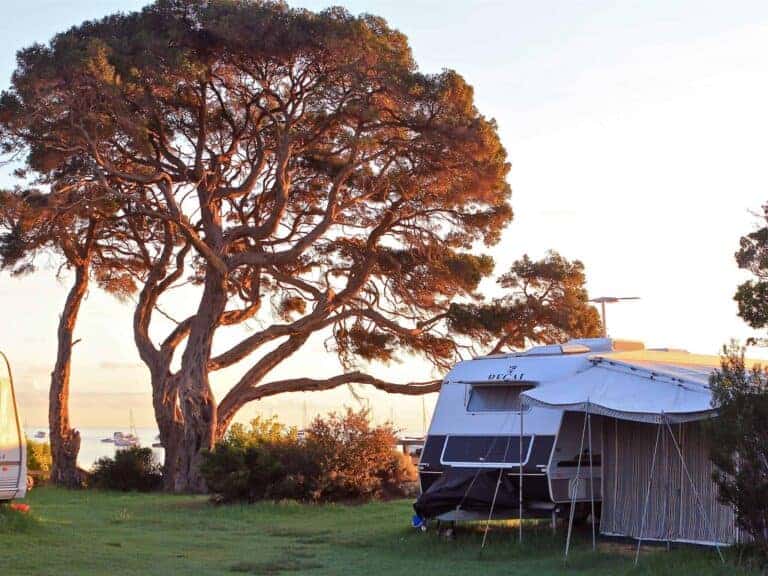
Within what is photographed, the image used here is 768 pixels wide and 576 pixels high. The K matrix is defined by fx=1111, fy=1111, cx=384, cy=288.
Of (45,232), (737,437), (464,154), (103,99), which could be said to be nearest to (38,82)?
(103,99)

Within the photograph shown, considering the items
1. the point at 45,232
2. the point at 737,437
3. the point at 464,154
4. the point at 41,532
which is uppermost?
the point at 464,154

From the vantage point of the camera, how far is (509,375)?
17.0m

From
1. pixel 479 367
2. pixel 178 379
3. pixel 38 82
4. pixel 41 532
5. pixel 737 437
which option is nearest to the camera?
pixel 737 437

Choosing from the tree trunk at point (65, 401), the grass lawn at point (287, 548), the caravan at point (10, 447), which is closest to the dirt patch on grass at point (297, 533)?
the grass lawn at point (287, 548)

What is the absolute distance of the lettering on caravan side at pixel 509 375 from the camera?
16.9 m

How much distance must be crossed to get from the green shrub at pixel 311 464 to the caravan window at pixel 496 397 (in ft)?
21.0

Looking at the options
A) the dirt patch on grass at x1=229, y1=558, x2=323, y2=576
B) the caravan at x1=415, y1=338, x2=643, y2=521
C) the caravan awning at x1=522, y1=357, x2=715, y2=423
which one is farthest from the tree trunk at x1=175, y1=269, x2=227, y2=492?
the caravan awning at x1=522, y1=357, x2=715, y2=423

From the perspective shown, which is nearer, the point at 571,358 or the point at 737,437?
the point at 737,437

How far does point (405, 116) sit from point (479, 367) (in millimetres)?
11040

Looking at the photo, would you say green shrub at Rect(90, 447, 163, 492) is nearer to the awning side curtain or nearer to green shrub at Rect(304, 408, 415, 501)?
green shrub at Rect(304, 408, 415, 501)

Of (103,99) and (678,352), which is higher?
Result: (103,99)

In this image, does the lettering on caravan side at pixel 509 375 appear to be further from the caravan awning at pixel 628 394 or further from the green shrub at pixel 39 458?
the green shrub at pixel 39 458

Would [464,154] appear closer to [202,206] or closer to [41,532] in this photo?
[202,206]

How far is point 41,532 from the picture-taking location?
53.4 ft
